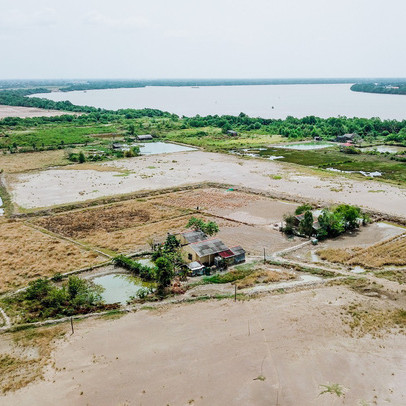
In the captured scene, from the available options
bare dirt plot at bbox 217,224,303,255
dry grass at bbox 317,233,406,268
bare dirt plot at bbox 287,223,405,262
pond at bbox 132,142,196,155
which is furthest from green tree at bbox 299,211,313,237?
pond at bbox 132,142,196,155

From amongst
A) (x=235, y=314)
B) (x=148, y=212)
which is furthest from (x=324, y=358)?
(x=148, y=212)

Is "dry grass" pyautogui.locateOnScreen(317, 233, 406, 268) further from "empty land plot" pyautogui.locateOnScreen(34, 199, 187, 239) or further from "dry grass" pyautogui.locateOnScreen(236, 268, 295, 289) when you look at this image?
"empty land plot" pyautogui.locateOnScreen(34, 199, 187, 239)

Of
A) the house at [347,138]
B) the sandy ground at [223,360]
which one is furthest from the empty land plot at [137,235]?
the house at [347,138]

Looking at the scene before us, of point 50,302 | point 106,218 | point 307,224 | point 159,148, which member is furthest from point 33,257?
point 159,148

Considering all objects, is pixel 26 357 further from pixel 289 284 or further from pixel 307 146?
pixel 307 146

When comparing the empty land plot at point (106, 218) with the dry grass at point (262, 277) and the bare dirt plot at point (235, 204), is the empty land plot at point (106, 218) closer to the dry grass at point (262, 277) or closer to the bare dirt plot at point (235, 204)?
the bare dirt plot at point (235, 204)

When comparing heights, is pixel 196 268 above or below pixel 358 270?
above

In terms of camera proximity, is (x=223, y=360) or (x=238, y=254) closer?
(x=223, y=360)
